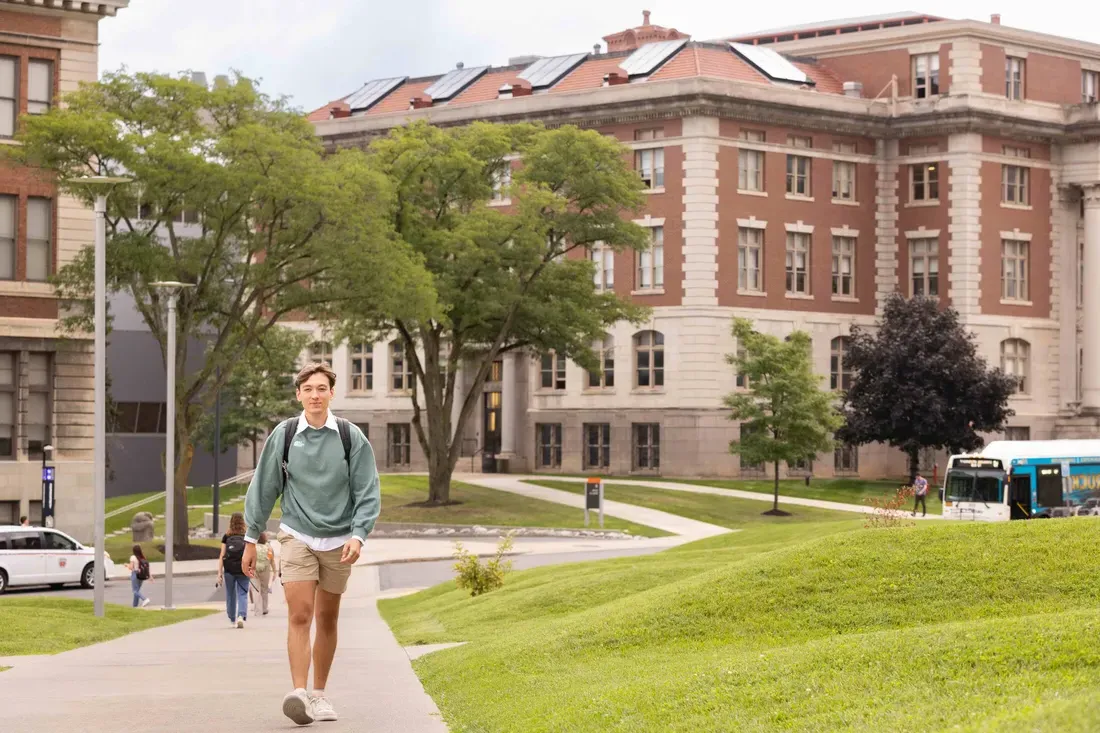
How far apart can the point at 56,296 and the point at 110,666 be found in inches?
1304

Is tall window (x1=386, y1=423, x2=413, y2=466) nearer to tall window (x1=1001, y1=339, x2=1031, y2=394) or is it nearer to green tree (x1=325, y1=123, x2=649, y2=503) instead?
green tree (x1=325, y1=123, x2=649, y2=503)

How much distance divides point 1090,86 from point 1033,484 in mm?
41459

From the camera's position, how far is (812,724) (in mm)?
10133

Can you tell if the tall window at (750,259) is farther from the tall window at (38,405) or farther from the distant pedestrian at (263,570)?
the distant pedestrian at (263,570)

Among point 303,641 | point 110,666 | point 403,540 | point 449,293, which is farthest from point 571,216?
point 303,641

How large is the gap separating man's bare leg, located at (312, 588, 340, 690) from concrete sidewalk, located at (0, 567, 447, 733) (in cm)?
36

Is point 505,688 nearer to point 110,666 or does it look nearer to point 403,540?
point 110,666

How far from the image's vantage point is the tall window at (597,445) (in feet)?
269

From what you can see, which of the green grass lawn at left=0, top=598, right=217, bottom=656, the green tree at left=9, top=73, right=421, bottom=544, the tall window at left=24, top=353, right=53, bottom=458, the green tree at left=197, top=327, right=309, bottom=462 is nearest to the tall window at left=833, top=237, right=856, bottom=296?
the green tree at left=197, top=327, right=309, bottom=462

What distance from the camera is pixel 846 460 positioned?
270ft

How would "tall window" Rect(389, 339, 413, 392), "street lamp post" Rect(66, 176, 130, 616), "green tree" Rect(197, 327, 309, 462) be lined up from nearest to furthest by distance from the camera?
"street lamp post" Rect(66, 176, 130, 616), "green tree" Rect(197, 327, 309, 462), "tall window" Rect(389, 339, 413, 392)

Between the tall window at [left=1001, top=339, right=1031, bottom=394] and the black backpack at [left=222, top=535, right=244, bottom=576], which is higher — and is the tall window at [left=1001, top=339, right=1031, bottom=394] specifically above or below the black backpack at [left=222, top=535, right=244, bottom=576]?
above

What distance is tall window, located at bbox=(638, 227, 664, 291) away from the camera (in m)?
80.1

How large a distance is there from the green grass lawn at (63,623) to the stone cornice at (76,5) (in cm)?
2312
